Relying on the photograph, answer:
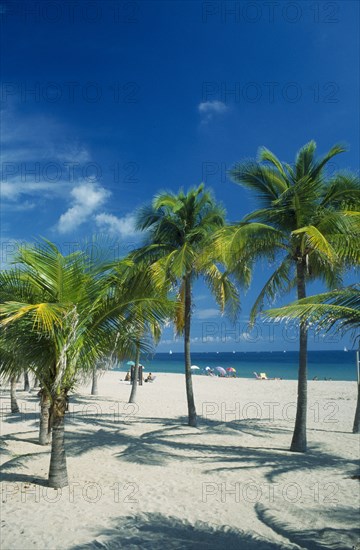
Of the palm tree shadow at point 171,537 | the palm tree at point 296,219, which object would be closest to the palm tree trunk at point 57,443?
the palm tree shadow at point 171,537

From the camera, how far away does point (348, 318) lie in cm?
Result: 627

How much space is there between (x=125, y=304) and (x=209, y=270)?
719 cm

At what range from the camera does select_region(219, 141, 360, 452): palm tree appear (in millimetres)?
10250

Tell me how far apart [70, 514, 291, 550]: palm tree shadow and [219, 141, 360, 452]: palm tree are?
4.99 meters

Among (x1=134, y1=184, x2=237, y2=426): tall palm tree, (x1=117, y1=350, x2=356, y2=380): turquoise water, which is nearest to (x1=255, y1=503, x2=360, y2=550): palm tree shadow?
(x1=134, y1=184, x2=237, y2=426): tall palm tree

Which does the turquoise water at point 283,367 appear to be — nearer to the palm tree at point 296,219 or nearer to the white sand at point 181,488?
the white sand at point 181,488

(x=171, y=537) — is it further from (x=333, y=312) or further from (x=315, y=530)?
(x=333, y=312)

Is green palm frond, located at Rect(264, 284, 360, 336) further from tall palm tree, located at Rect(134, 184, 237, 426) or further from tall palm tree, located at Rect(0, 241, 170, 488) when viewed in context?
tall palm tree, located at Rect(134, 184, 237, 426)

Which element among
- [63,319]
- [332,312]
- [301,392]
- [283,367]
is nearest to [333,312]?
[332,312]

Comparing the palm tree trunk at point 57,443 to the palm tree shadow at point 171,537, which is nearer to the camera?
the palm tree shadow at point 171,537

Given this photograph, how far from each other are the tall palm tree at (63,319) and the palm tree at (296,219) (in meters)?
3.27

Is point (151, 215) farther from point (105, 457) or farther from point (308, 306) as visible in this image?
point (308, 306)

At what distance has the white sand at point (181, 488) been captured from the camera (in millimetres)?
5961

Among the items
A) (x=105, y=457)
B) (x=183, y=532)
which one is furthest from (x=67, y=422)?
(x=183, y=532)
